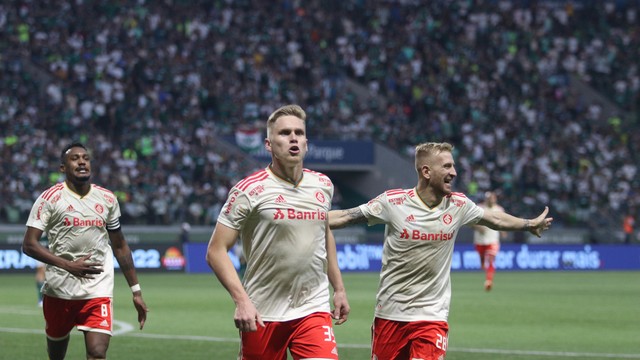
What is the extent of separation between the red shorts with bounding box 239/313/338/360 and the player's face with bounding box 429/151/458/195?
7.09 feet

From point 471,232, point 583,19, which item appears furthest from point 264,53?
point 583,19

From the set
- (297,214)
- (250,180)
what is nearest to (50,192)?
(250,180)

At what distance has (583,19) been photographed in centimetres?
5672

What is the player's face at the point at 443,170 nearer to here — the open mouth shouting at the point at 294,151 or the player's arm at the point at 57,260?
the open mouth shouting at the point at 294,151

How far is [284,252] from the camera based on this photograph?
805 centimetres

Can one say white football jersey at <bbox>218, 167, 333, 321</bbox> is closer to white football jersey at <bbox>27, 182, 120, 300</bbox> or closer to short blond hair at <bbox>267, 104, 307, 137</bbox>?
short blond hair at <bbox>267, 104, 307, 137</bbox>

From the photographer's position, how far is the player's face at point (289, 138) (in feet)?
25.6

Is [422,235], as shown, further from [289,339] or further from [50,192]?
[50,192]

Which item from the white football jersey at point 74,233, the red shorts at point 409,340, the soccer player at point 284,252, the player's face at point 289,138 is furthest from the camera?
the white football jersey at point 74,233

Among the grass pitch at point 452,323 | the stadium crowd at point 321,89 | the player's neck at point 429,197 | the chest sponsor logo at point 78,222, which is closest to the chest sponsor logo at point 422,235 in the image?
the player's neck at point 429,197

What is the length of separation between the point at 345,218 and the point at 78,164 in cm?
270

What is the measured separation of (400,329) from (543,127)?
136 feet

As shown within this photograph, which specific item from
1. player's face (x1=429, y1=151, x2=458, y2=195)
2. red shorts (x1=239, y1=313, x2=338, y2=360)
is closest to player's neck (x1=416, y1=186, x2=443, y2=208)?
player's face (x1=429, y1=151, x2=458, y2=195)

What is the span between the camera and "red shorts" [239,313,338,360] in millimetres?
8000
